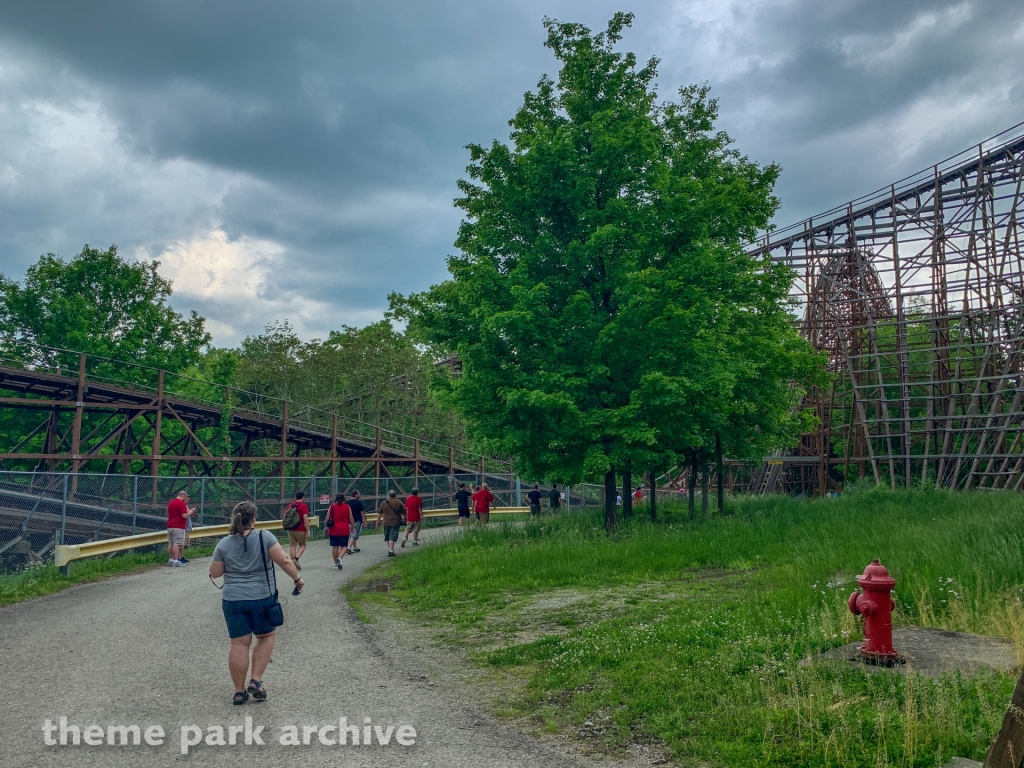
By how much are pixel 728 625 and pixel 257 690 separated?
15.0 ft

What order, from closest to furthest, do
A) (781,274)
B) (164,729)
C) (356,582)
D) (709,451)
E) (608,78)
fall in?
1. (164,729)
2. (356,582)
3. (608,78)
4. (781,274)
5. (709,451)

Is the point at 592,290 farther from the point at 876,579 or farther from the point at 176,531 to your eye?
the point at 876,579

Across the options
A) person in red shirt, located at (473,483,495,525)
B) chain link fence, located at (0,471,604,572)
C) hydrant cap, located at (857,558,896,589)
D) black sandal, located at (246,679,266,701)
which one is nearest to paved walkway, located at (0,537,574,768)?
black sandal, located at (246,679,266,701)

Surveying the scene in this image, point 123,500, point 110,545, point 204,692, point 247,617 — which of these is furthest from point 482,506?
point 247,617

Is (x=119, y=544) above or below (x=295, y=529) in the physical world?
below

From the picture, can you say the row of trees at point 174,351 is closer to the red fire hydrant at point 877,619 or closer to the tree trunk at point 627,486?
the tree trunk at point 627,486

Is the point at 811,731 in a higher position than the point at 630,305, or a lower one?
lower

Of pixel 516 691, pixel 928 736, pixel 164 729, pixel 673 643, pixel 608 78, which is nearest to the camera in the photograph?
pixel 928 736

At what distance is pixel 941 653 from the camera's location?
6230 millimetres

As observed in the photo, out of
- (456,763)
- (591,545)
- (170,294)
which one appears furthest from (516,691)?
(170,294)

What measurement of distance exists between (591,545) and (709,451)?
9.71m

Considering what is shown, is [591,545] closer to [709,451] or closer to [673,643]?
[673,643]

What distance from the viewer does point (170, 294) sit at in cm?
4741

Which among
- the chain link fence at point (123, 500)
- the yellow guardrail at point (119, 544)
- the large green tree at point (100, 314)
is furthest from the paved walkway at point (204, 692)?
the large green tree at point (100, 314)
